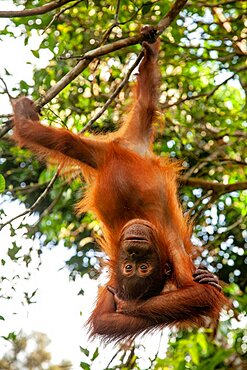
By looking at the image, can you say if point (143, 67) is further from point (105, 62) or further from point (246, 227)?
point (246, 227)

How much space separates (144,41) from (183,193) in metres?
2.72

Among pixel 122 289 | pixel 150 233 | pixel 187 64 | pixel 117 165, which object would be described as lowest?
pixel 122 289

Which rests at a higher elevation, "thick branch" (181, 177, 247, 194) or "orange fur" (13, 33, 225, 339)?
"thick branch" (181, 177, 247, 194)

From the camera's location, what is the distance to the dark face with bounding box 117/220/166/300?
444 centimetres

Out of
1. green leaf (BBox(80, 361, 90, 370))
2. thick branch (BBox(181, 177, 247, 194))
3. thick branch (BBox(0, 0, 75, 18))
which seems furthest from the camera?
thick branch (BBox(181, 177, 247, 194))

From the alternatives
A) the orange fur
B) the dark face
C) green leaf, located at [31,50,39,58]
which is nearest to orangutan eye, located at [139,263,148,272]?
the dark face

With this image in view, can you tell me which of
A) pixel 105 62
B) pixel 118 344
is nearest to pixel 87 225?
pixel 105 62

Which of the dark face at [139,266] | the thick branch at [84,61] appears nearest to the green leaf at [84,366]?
the dark face at [139,266]

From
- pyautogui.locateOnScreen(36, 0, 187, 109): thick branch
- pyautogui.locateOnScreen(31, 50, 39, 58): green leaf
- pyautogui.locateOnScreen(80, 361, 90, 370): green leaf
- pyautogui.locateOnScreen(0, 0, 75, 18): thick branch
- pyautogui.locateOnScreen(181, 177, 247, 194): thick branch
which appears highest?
pyautogui.locateOnScreen(31, 50, 39, 58): green leaf

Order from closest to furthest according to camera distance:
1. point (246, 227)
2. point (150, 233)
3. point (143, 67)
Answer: point (150, 233) < point (143, 67) < point (246, 227)

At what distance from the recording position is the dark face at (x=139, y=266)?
14.6ft

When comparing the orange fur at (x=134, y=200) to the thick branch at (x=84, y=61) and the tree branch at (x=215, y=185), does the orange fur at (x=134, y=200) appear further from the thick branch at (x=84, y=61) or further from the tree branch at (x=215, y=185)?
the tree branch at (x=215, y=185)

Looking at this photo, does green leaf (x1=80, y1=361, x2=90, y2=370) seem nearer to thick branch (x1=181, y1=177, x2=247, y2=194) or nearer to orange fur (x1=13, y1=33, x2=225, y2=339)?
orange fur (x1=13, y1=33, x2=225, y2=339)

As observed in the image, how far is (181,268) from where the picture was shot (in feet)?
15.1
